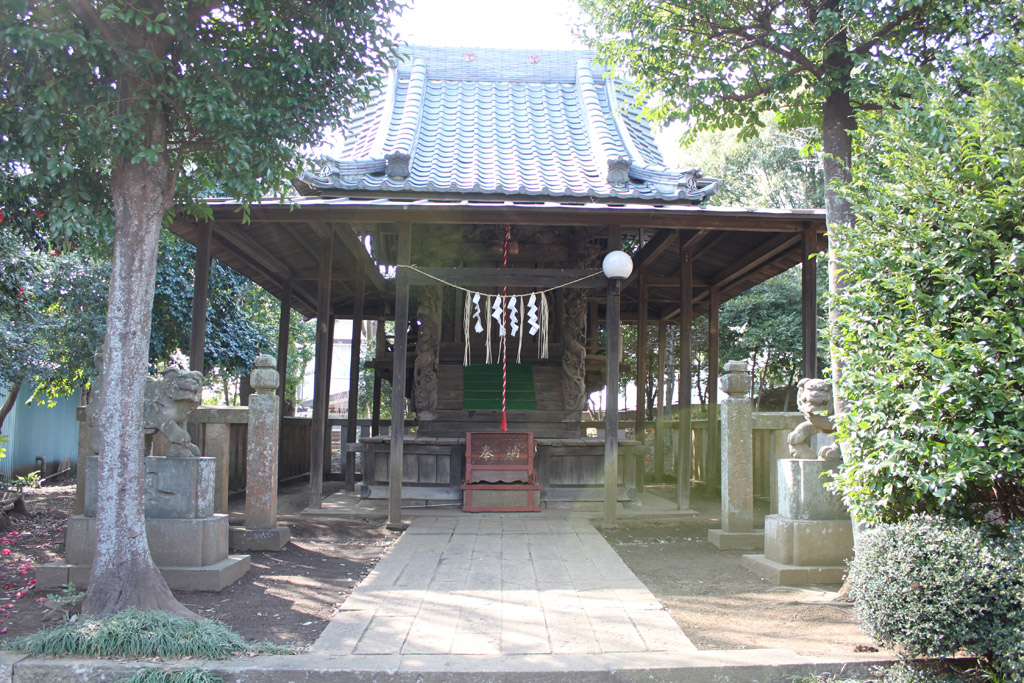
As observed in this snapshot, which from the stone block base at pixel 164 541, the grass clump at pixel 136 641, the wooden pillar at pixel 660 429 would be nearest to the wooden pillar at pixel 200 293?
the stone block base at pixel 164 541

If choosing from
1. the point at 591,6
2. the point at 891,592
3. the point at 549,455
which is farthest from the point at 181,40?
the point at 549,455

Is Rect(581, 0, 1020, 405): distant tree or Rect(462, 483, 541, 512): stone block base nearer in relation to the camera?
Rect(581, 0, 1020, 405): distant tree

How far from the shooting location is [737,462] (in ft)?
22.3

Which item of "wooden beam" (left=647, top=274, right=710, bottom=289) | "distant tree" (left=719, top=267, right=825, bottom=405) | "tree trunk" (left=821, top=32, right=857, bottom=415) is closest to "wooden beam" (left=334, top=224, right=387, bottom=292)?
"wooden beam" (left=647, top=274, right=710, bottom=289)

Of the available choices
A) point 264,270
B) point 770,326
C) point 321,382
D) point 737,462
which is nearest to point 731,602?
point 737,462

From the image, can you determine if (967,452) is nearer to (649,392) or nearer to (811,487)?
(811,487)

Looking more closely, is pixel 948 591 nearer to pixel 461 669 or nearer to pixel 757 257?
pixel 461 669

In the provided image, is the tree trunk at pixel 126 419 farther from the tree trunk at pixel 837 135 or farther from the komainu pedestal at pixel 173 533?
the tree trunk at pixel 837 135

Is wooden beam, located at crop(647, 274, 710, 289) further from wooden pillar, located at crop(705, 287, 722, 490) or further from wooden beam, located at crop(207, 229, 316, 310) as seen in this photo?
wooden beam, located at crop(207, 229, 316, 310)

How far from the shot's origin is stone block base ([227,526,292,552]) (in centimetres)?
672

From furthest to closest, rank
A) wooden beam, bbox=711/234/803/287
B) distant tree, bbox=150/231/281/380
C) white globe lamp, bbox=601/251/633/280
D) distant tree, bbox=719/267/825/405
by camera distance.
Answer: distant tree, bbox=719/267/825/405 < distant tree, bbox=150/231/281/380 < wooden beam, bbox=711/234/803/287 < white globe lamp, bbox=601/251/633/280

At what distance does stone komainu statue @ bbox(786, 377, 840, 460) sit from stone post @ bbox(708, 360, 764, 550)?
0.82 metres

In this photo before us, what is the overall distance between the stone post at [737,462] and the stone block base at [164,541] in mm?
4664

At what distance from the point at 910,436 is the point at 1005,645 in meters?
1.02
